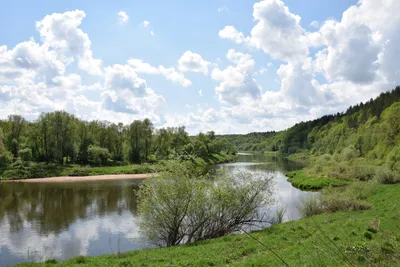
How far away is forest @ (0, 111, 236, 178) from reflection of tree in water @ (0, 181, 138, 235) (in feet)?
61.2

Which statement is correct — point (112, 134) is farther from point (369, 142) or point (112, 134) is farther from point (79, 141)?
point (369, 142)

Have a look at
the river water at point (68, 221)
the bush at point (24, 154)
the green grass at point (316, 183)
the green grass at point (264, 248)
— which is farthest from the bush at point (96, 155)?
the green grass at point (264, 248)

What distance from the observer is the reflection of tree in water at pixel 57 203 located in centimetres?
3025

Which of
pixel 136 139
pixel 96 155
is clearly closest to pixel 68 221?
pixel 96 155

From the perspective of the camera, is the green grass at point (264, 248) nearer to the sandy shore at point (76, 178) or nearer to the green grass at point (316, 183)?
the green grass at point (316, 183)

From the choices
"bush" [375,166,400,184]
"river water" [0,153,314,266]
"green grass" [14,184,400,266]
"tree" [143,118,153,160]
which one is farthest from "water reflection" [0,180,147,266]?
"tree" [143,118,153,160]

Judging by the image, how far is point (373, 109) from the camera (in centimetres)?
11675

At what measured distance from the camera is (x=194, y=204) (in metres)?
20.8

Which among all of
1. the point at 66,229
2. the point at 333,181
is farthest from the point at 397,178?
the point at 66,229

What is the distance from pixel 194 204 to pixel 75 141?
2914 inches

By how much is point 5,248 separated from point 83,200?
1931cm

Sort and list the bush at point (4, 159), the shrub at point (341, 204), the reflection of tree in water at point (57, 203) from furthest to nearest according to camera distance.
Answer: the bush at point (4, 159) < the reflection of tree in water at point (57, 203) < the shrub at point (341, 204)

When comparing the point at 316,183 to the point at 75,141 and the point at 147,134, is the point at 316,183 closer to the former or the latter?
the point at 147,134

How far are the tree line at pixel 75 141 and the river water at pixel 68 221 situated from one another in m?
28.2
